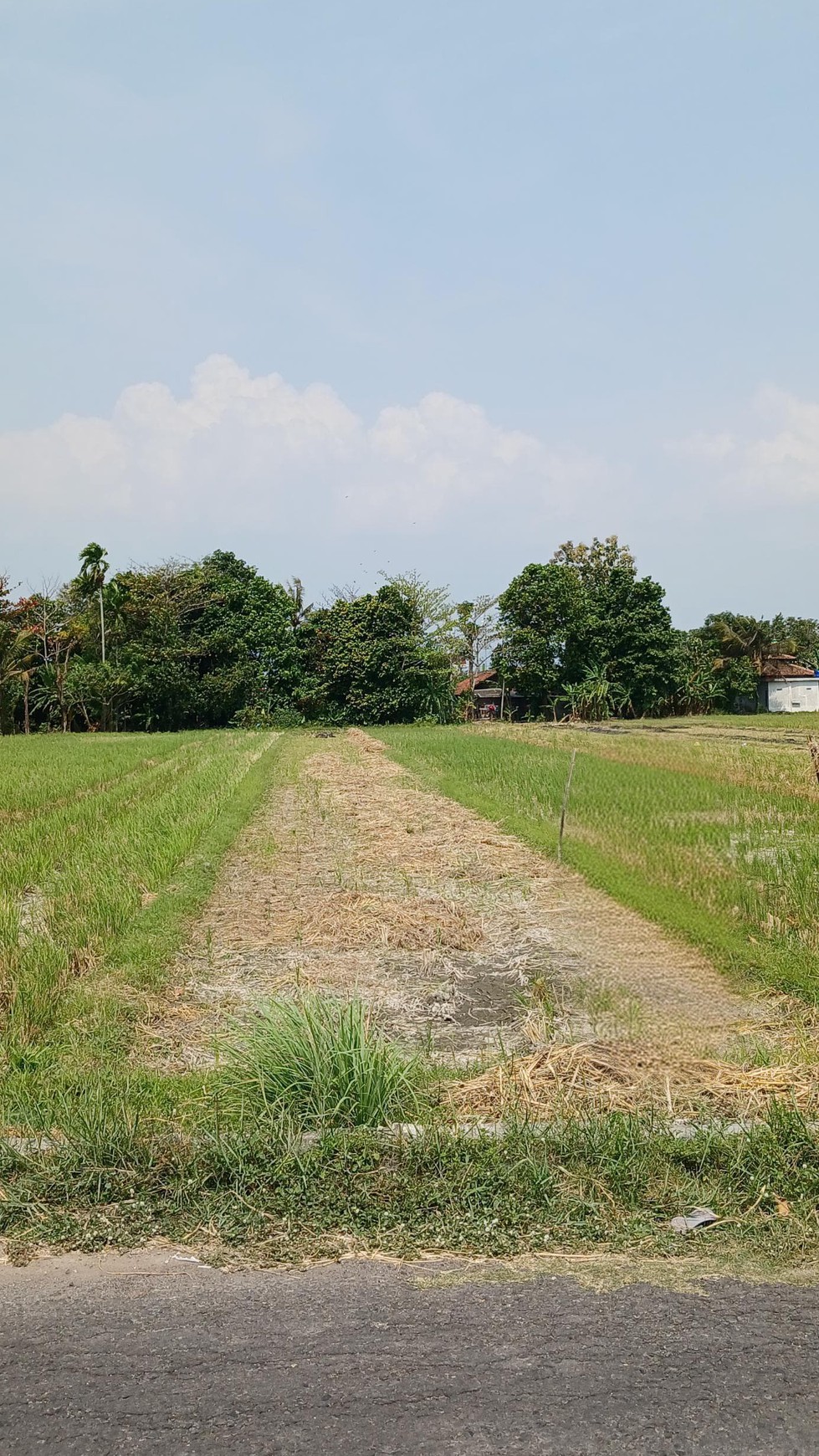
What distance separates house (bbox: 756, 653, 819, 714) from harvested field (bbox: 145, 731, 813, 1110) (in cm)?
4287

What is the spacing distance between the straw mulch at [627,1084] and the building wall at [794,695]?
47888 millimetres

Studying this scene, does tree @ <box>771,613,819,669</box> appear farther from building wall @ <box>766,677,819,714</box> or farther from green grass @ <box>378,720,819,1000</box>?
green grass @ <box>378,720,819,1000</box>

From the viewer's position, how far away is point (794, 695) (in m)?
49.4

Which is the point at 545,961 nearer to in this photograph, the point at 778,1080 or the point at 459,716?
the point at 778,1080

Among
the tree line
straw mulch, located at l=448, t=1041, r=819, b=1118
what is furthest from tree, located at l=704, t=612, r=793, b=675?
straw mulch, located at l=448, t=1041, r=819, b=1118

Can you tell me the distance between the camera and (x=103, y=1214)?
2895 mm

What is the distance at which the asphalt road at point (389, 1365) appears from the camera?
1.98 meters

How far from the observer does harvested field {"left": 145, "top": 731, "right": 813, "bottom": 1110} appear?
435 cm

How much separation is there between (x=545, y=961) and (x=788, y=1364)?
3.55 meters

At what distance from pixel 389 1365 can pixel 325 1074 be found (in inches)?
52.9

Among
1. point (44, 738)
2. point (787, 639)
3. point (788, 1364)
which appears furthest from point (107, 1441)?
point (787, 639)

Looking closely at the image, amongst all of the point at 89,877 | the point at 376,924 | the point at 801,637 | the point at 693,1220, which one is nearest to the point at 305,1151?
the point at 693,1220

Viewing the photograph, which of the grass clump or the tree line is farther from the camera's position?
the tree line

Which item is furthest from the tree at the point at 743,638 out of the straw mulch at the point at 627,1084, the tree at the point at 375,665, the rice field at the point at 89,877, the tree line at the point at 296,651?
the straw mulch at the point at 627,1084
